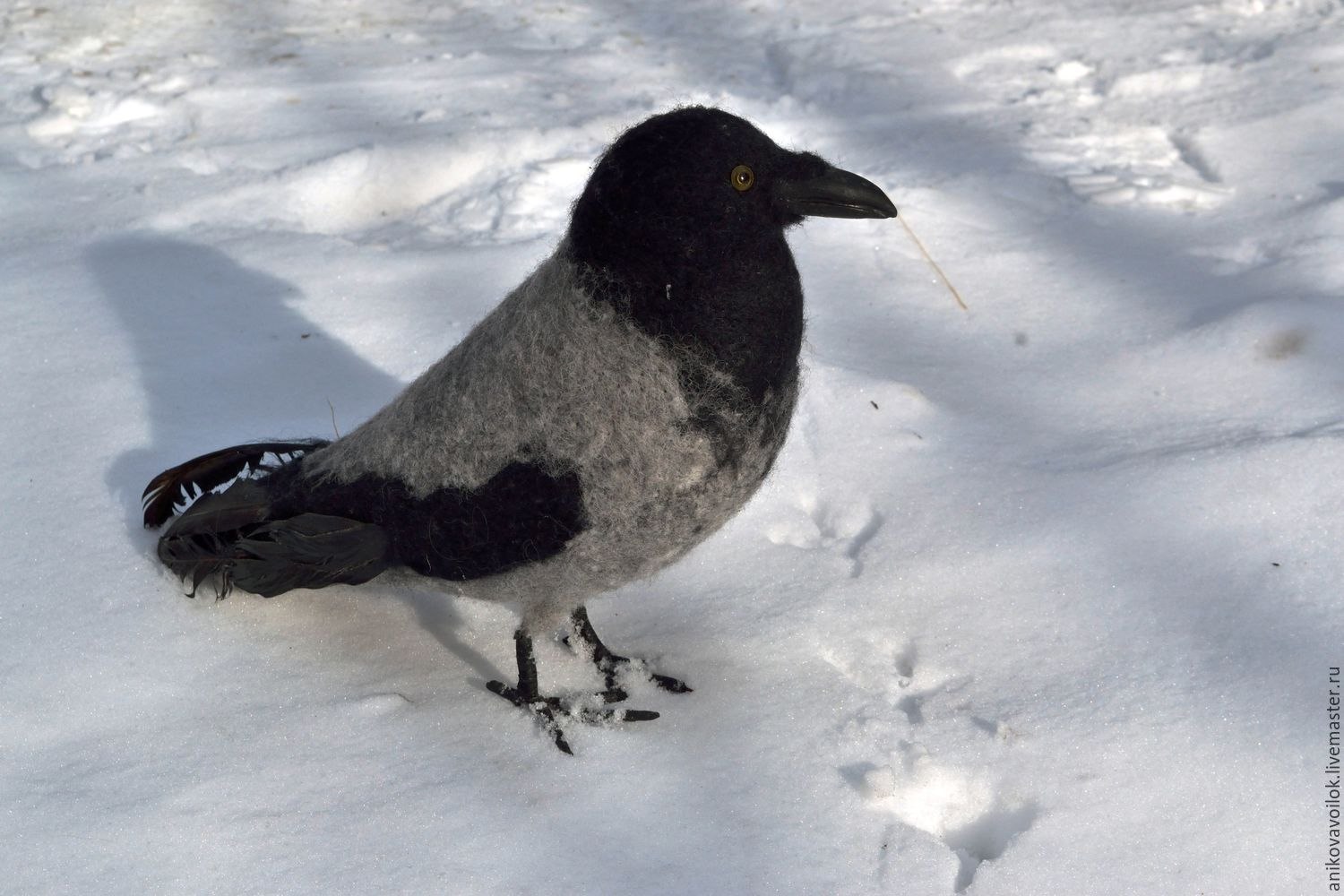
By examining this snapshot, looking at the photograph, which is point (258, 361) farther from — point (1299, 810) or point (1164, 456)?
point (1299, 810)

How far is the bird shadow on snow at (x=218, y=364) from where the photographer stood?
Answer: 2.43m

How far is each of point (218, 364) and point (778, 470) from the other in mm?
1363

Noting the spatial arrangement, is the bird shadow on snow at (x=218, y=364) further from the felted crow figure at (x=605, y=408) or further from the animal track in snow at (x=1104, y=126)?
the animal track in snow at (x=1104, y=126)

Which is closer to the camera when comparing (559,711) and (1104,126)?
(559,711)

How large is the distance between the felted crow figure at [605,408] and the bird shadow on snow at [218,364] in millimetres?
410

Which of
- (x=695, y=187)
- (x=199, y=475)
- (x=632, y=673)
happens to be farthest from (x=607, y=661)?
(x=695, y=187)

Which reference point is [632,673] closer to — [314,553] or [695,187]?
[314,553]

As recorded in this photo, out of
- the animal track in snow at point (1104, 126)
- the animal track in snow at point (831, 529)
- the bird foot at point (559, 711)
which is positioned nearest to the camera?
the bird foot at point (559, 711)

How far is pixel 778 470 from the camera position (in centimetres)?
258

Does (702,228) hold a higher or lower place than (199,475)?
higher

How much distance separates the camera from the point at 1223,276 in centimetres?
313

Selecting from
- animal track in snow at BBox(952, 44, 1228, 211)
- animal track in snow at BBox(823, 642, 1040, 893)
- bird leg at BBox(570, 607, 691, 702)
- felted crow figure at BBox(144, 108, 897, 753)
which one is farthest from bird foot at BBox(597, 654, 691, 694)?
animal track in snow at BBox(952, 44, 1228, 211)

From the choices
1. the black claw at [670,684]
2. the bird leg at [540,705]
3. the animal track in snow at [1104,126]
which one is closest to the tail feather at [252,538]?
the bird leg at [540,705]

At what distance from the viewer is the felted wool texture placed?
1649 mm
